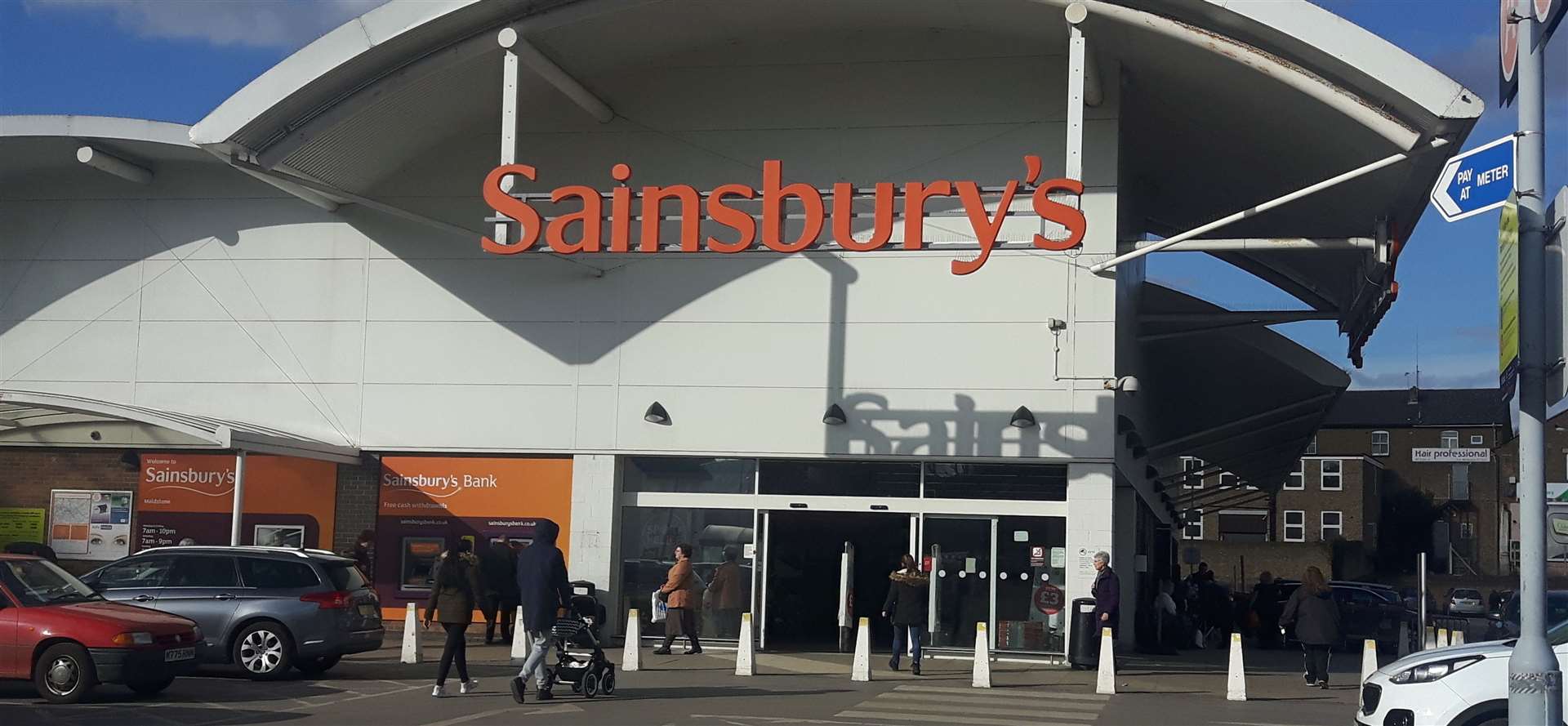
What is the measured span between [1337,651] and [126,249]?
23355 mm

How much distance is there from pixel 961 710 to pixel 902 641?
4.24 metres

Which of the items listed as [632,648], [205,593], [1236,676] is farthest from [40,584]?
[1236,676]

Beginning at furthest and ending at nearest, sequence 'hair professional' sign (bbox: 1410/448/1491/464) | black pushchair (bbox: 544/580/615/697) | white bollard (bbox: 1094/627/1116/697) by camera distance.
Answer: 'hair professional' sign (bbox: 1410/448/1491/464)
white bollard (bbox: 1094/627/1116/697)
black pushchair (bbox: 544/580/615/697)

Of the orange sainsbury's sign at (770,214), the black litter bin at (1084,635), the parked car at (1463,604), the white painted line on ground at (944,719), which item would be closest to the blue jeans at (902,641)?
the black litter bin at (1084,635)

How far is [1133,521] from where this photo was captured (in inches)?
947

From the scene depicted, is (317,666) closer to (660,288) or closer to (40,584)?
(40,584)

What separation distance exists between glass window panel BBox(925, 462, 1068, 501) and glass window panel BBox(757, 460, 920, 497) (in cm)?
32

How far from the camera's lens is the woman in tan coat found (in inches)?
798

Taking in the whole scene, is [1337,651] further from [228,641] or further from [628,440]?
[228,641]

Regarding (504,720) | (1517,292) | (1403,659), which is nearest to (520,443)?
(504,720)

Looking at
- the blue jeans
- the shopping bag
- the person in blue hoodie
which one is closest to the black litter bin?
the blue jeans

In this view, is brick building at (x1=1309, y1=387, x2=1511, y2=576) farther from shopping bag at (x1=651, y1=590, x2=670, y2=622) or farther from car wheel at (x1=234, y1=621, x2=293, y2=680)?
car wheel at (x1=234, y1=621, x2=293, y2=680)

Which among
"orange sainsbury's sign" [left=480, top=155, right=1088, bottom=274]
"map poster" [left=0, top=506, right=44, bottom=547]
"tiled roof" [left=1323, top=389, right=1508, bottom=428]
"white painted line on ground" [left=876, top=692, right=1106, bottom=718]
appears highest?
"tiled roof" [left=1323, top=389, right=1508, bottom=428]

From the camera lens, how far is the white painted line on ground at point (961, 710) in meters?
14.8
